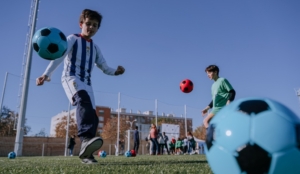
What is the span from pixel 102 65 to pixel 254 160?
342 cm

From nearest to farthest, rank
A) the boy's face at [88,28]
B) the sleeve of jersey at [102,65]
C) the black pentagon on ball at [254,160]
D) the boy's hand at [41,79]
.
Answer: the black pentagon on ball at [254,160] < the boy's hand at [41,79] < the boy's face at [88,28] < the sleeve of jersey at [102,65]

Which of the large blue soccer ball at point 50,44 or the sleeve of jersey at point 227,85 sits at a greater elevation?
the large blue soccer ball at point 50,44

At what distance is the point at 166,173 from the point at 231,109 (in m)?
1.07

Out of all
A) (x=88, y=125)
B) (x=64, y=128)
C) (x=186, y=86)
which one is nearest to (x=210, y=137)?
(x=88, y=125)

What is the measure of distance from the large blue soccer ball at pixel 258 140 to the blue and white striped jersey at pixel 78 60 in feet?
8.65

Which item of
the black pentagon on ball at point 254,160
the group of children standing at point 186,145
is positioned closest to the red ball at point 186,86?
the black pentagon on ball at point 254,160

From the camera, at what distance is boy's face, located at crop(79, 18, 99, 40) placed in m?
3.94

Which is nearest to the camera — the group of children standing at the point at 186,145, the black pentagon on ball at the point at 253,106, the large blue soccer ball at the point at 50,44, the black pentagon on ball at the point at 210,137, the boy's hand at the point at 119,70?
the black pentagon on ball at the point at 253,106

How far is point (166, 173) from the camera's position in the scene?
8.00 ft

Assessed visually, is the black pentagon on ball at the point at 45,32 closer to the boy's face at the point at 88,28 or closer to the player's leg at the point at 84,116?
the boy's face at the point at 88,28

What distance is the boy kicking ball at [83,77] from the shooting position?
3.44 metres

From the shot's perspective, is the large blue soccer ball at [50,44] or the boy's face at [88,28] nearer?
the large blue soccer ball at [50,44]

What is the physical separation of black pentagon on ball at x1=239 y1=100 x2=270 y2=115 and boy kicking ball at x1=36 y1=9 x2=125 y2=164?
2.14 meters

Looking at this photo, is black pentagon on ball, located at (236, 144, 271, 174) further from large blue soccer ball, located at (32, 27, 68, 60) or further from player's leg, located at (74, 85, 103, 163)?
large blue soccer ball, located at (32, 27, 68, 60)
